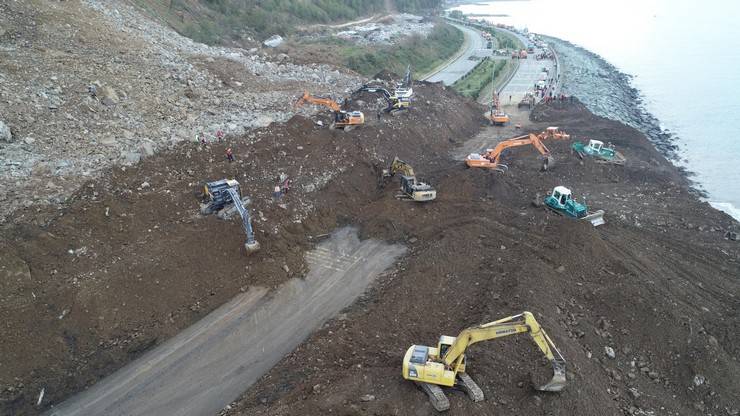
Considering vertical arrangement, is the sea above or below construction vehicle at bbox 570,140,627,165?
below

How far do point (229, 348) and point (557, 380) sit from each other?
1109 centimetres

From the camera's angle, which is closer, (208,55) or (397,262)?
(397,262)

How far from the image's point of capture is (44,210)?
19594mm

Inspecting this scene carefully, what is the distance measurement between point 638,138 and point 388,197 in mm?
24660

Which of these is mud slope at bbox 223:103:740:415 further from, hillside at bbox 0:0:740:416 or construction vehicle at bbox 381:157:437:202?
construction vehicle at bbox 381:157:437:202

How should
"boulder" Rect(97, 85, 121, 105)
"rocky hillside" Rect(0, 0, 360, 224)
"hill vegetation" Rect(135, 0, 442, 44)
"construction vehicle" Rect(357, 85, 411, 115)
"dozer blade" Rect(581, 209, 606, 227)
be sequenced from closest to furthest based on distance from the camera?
"rocky hillside" Rect(0, 0, 360, 224) → "dozer blade" Rect(581, 209, 606, 227) → "boulder" Rect(97, 85, 121, 105) → "construction vehicle" Rect(357, 85, 411, 115) → "hill vegetation" Rect(135, 0, 442, 44)

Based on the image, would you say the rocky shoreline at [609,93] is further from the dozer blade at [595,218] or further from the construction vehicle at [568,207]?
the construction vehicle at [568,207]

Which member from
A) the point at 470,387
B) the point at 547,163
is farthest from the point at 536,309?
the point at 547,163

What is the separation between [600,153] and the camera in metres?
33.0

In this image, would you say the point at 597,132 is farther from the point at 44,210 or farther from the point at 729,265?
the point at 44,210

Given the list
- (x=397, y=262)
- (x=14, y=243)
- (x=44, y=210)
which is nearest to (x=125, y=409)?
(x=14, y=243)

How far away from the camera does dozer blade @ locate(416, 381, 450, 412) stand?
12805 millimetres

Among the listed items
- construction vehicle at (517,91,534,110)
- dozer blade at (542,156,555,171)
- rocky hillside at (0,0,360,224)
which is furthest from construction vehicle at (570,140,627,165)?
rocky hillside at (0,0,360,224)

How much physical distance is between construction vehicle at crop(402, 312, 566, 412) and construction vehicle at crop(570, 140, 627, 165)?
23349 mm
